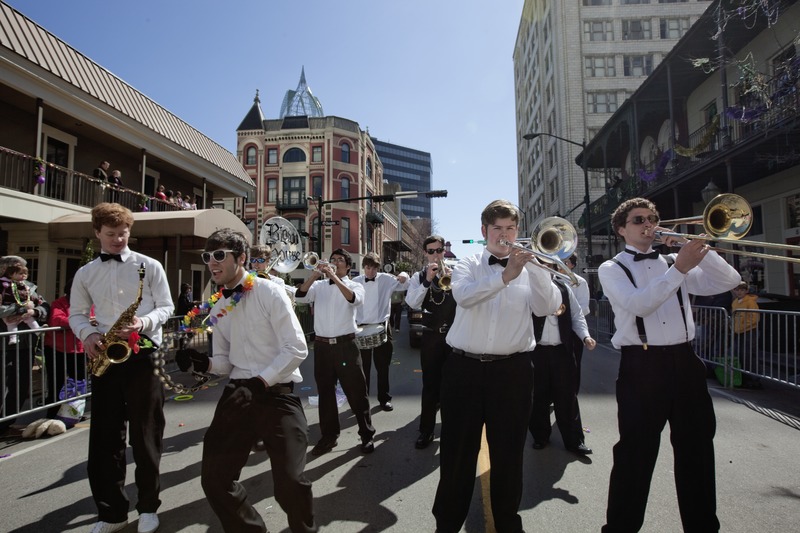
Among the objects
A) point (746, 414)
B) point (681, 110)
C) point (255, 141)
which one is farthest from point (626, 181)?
point (255, 141)

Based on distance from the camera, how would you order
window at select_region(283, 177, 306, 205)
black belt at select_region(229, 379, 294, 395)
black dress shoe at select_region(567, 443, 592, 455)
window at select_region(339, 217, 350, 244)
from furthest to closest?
window at select_region(283, 177, 306, 205), window at select_region(339, 217, 350, 244), black dress shoe at select_region(567, 443, 592, 455), black belt at select_region(229, 379, 294, 395)

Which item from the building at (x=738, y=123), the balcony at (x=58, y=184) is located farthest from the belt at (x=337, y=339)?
the balcony at (x=58, y=184)

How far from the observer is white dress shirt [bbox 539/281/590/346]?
453 centimetres

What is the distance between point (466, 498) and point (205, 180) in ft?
63.6

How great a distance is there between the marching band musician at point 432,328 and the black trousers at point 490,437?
74.1 inches

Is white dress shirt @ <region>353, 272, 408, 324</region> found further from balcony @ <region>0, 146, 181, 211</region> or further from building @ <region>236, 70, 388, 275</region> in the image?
building @ <region>236, 70, 388, 275</region>

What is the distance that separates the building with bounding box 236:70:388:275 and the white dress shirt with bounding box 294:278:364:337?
110 feet

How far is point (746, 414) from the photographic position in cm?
555

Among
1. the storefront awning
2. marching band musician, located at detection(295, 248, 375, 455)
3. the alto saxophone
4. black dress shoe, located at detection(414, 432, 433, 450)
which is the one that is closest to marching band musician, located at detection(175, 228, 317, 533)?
the alto saxophone

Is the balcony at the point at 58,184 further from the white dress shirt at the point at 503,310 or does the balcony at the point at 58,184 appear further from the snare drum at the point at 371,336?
the white dress shirt at the point at 503,310

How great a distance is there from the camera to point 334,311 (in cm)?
473

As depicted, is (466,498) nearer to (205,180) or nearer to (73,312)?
(73,312)

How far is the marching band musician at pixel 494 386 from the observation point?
265cm

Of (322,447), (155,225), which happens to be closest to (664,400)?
(322,447)
